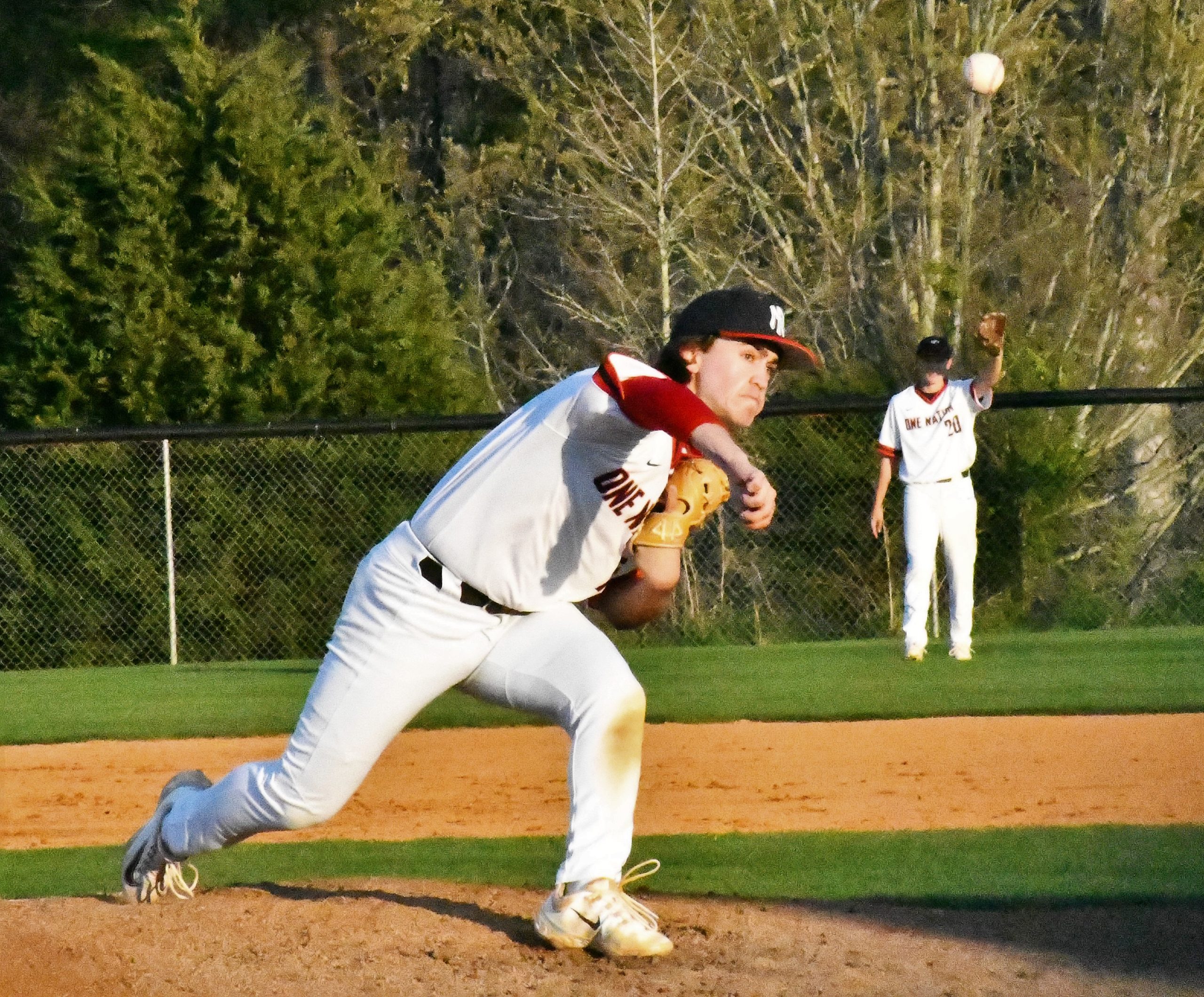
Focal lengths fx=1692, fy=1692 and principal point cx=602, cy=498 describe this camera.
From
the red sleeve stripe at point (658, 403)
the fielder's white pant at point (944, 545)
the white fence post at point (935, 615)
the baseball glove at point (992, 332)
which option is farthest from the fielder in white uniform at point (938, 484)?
the red sleeve stripe at point (658, 403)

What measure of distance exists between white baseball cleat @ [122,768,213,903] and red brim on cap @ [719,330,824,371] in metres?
1.96

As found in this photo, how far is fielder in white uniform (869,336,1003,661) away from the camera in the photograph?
10.7 metres

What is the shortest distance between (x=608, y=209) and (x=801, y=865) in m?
16.5

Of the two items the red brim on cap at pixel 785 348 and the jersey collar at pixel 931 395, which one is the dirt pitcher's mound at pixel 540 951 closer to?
the red brim on cap at pixel 785 348

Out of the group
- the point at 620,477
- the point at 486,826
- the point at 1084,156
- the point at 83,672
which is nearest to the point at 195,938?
the point at 620,477

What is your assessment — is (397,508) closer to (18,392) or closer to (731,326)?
(18,392)

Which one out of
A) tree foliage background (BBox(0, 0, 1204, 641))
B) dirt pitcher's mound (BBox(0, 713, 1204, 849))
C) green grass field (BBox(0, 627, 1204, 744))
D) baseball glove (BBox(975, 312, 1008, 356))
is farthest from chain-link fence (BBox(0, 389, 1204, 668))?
dirt pitcher's mound (BBox(0, 713, 1204, 849))

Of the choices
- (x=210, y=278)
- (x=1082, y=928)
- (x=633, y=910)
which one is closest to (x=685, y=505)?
(x=633, y=910)

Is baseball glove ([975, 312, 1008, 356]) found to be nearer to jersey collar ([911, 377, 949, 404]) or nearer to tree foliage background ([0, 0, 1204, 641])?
jersey collar ([911, 377, 949, 404])

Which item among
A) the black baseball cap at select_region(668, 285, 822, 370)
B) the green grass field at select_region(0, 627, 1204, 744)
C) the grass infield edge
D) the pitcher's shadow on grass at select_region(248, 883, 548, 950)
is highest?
the black baseball cap at select_region(668, 285, 822, 370)

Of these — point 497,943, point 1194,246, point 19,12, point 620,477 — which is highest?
point 19,12

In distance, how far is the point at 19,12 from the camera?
89.9 ft

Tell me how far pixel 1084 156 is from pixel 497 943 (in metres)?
17.9

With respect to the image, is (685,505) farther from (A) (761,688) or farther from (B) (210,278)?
(B) (210,278)
